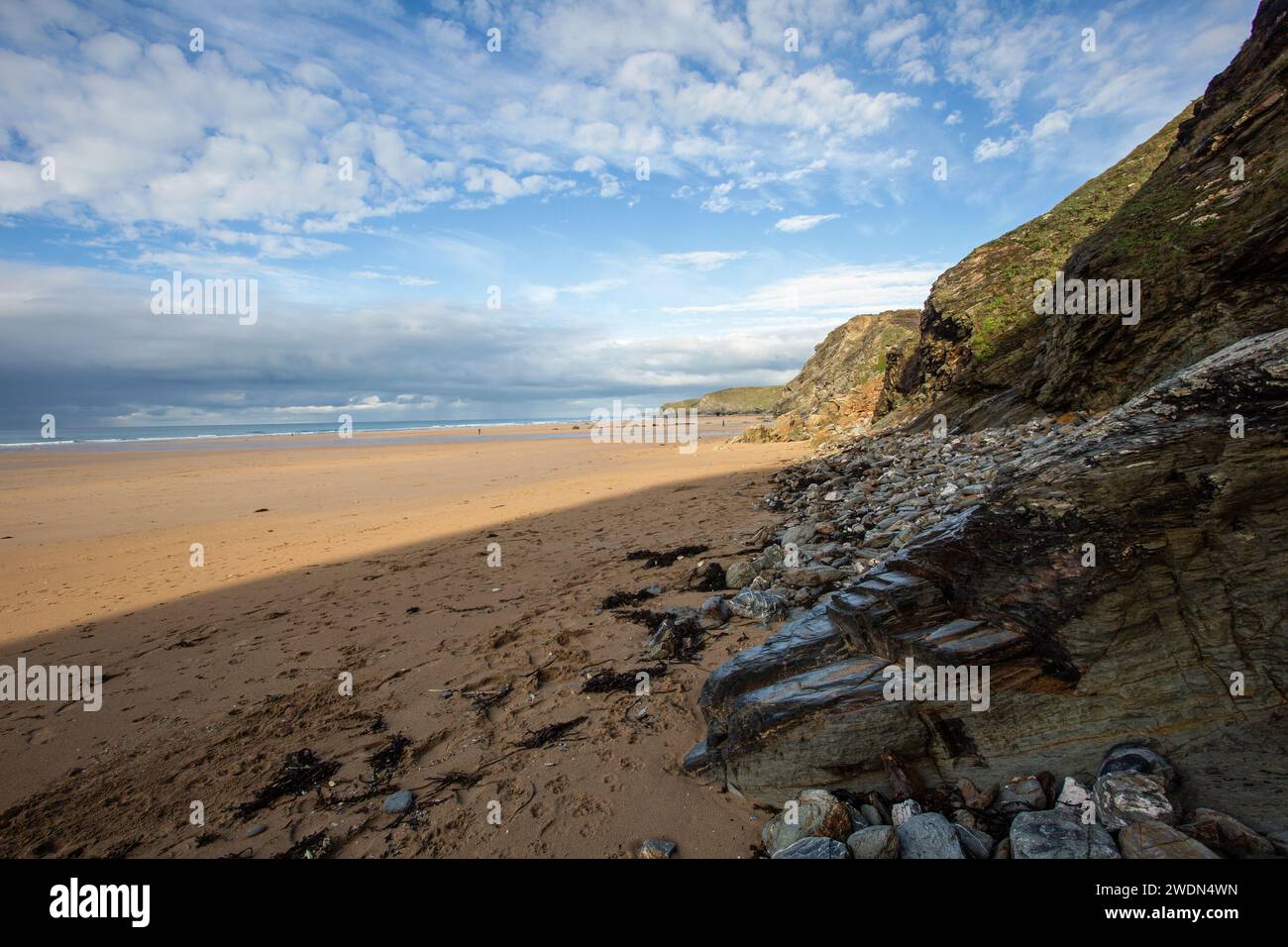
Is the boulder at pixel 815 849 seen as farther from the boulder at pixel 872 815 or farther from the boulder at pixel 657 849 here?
the boulder at pixel 657 849

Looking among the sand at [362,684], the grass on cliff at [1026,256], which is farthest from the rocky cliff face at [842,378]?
the sand at [362,684]

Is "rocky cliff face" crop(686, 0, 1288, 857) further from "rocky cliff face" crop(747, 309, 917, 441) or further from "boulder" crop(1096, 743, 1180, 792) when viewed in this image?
Result: "rocky cliff face" crop(747, 309, 917, 441)

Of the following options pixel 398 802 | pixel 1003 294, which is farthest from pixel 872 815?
pixel 1003 294

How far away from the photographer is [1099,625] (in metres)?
3.33

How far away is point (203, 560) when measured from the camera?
12.5 meters

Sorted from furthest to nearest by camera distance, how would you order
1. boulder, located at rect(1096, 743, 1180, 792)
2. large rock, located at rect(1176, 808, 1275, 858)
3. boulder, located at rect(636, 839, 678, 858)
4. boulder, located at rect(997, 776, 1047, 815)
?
1. boulder, located at rect(636, 839, 678, 858)
2. boulder, located at rect(997, 776, 1047, 815)
3. boulder, located at rect(1096, 743, 1180, 792)
4. large rock, located at rect(1176, 808, 1275, 858)

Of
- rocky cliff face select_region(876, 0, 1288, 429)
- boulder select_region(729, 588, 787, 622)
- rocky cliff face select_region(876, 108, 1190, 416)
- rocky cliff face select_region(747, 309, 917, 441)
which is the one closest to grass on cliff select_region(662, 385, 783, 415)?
rocky cliff face select_region(747, 309, 917, 441)

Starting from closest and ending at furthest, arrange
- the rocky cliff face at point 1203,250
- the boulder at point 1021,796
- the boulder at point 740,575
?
the boulder at point 1021,796 < the boulder at point 740,575 < the rocky cliff face at point 1203,250

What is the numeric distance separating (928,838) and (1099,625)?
1652 millimetres

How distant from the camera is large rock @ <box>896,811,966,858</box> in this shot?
291 cm

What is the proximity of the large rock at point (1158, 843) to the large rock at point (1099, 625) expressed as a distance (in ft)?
1.45

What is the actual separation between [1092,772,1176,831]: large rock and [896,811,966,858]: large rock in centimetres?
75

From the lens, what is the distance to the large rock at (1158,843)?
249 cm
